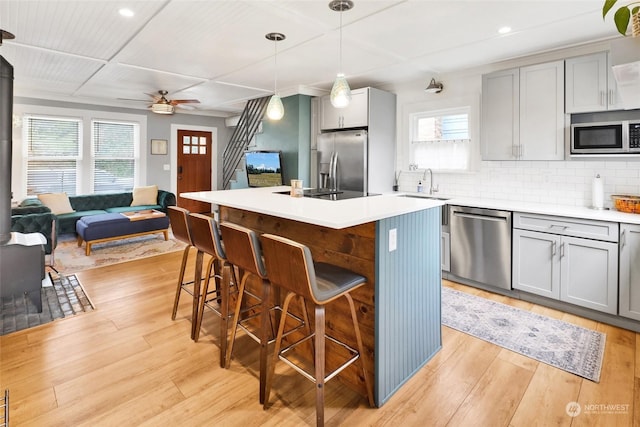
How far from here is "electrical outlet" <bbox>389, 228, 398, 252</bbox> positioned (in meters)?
2.05

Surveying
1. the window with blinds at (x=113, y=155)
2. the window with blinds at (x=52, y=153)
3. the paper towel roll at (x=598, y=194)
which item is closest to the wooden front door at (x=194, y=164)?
the window with blinds at (x=113, y=155)

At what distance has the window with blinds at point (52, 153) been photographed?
20.4ft

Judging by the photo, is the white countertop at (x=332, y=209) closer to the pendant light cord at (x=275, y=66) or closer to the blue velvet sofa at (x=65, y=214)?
the pendant light cord at (x=275, y=66)

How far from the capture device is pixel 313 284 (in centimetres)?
173

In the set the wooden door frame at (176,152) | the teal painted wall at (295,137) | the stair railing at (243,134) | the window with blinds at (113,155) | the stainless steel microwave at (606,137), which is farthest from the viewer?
the wooden door frame at (176,152)

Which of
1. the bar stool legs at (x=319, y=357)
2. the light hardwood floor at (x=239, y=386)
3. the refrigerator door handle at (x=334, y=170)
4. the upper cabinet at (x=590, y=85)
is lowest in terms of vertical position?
the light hardwood floor at (x=239, y=386)

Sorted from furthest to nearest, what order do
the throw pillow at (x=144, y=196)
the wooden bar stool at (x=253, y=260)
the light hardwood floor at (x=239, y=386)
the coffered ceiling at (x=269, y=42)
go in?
1. the throw pillow at (x=144, y=196)
2. the coffered ceiling at (x=269, y=42)
3. the wooden bar stool at (x=253, y=260)
4. the light hardwood floor at (x=239, y=386)

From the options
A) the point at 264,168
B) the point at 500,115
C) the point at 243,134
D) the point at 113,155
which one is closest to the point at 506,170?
the point at 500,115

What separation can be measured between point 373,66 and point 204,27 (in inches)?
81.0

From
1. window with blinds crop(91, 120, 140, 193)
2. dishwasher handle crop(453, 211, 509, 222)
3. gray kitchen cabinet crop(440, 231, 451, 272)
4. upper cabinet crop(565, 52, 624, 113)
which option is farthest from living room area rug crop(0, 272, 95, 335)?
upper cabinet crop(565, 52, 624, 113)

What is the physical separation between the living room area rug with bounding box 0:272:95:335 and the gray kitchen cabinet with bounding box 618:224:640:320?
4.71 metres

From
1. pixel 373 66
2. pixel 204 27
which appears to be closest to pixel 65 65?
pixel 204 27

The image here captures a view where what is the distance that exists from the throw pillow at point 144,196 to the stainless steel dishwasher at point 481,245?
18.4 feet

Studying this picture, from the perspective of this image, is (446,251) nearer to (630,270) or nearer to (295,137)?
(630,270)
